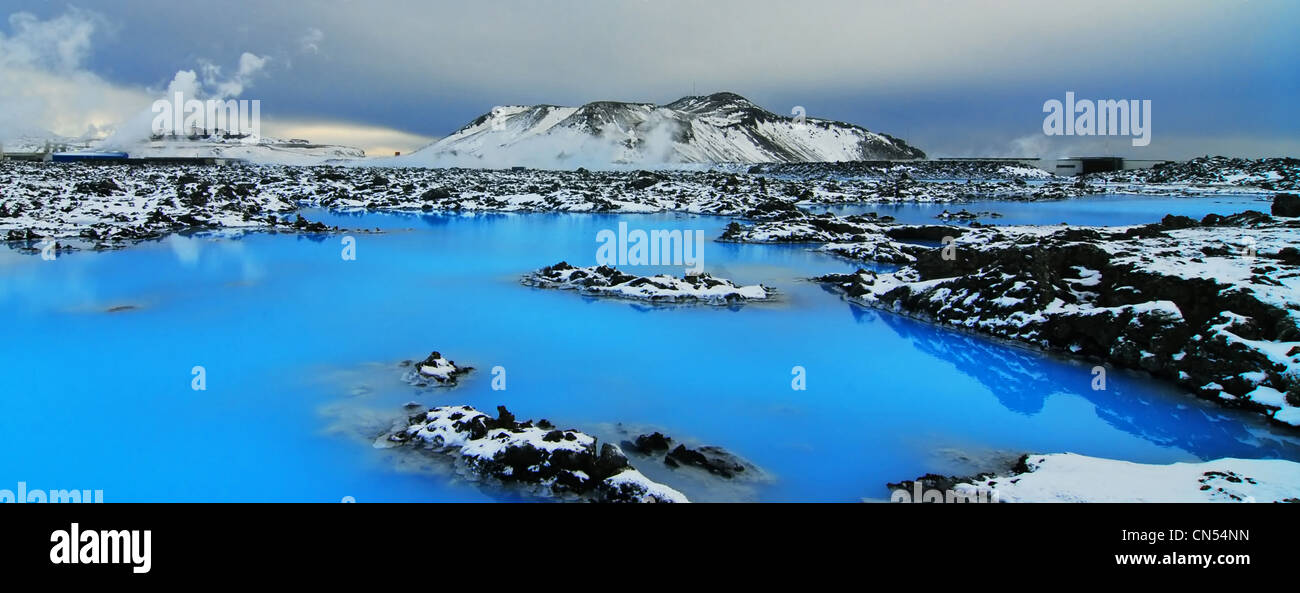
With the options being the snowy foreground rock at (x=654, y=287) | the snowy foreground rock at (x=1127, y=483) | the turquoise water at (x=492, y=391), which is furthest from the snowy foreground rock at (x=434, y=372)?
the snowy foreground rock at (x=654, y=287)

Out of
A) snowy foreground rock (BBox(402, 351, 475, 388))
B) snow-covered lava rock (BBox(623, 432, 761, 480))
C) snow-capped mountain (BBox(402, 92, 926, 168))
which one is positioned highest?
snow-capped mountain (BBox(402, 92, 926, 168))

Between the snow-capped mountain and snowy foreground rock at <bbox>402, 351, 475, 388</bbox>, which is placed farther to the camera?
the snow-capped mountain

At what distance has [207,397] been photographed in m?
9.90

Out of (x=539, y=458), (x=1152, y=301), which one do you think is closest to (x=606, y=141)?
(x=1152, y=301)

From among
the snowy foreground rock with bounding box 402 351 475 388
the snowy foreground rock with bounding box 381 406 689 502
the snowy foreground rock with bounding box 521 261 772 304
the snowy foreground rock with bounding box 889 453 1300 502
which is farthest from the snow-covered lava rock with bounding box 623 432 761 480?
the snowy foreground rock with bounding box 521 261 772 304

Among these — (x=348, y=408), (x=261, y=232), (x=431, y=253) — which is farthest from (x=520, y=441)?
(x=261, y=232)

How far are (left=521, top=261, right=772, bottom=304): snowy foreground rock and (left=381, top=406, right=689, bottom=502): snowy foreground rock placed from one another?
9.03 meters

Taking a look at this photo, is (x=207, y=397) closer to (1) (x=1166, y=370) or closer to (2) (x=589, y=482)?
(2) (x=589, y=482)

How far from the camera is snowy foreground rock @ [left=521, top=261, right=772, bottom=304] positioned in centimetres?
1692

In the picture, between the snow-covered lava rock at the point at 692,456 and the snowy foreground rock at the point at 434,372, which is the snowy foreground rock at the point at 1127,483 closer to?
the snow-covered lava rock at the point at 692,456

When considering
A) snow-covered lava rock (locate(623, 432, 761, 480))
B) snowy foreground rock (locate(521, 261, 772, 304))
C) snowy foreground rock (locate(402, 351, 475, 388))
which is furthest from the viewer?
snowy foreground rock (locate(521, 261, 772, 304))

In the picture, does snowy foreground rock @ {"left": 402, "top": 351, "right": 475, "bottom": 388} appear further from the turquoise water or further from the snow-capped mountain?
the snow-capped mountain

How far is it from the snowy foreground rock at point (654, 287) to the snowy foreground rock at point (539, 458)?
903 centimetres

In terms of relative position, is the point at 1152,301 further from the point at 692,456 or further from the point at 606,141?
the point at 606,141
